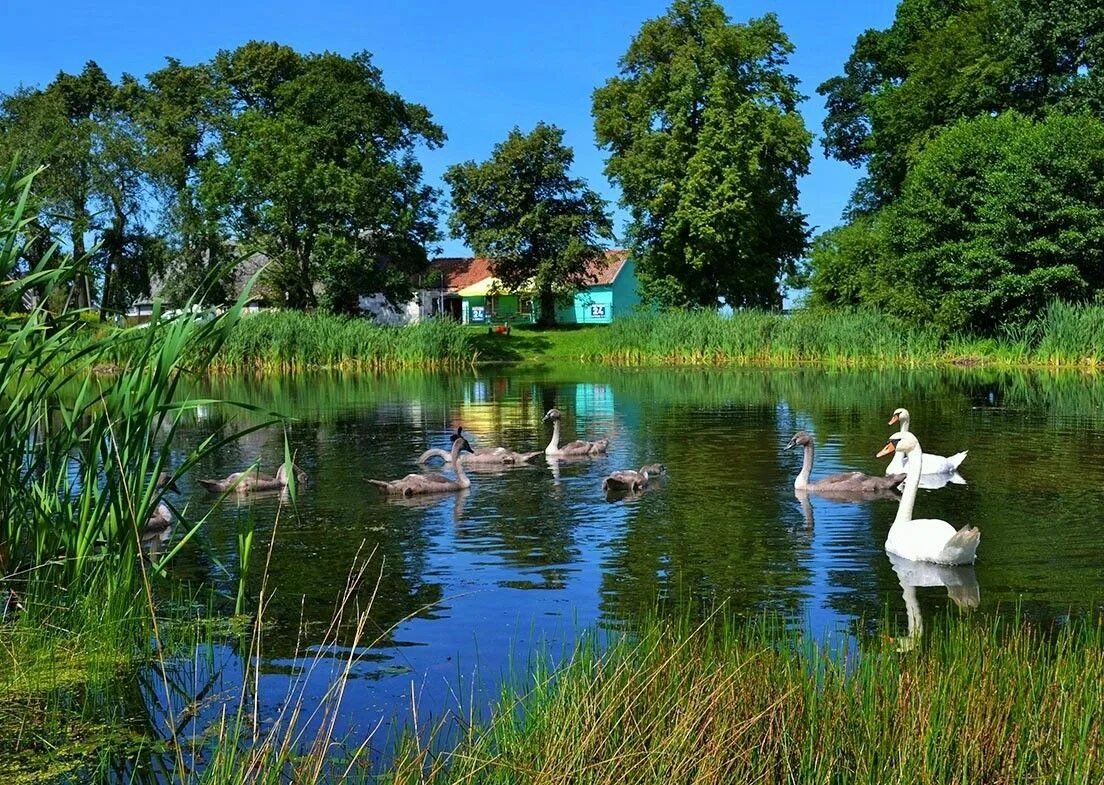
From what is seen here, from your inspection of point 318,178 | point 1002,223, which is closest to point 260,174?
point 318,178

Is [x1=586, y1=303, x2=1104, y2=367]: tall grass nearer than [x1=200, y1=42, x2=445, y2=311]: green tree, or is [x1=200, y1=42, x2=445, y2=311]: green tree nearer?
[x1=586, y1=303, x2=1104, y2=367]: tall grass

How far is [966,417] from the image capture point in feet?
92.8

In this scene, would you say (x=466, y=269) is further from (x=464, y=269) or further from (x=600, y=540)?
(x=600, y=540)

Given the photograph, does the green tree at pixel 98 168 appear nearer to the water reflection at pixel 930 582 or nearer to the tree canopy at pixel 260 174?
the tree canopy at pixel 260 174

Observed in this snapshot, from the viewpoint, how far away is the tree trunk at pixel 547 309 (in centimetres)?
8156

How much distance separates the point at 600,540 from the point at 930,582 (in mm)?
3939

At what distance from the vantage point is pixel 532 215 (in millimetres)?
79375

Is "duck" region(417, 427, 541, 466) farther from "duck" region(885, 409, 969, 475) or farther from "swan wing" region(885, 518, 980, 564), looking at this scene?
"swan wing" region(885, 518, 980, 564)

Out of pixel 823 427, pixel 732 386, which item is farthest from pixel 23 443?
pixel 732 386

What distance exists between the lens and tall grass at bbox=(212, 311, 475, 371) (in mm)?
54656

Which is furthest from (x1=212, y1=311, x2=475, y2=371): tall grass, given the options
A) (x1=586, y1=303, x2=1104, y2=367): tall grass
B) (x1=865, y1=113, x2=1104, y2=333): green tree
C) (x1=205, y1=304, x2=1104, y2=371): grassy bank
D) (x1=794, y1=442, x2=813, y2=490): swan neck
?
(x1=794, y1=442, x2=813, y2=490): swan neck

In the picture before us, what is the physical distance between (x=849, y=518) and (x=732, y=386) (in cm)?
2479

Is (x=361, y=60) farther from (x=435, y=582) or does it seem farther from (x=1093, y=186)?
(x=435, y=582)

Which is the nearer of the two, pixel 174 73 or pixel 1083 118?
pixel 1083 118
